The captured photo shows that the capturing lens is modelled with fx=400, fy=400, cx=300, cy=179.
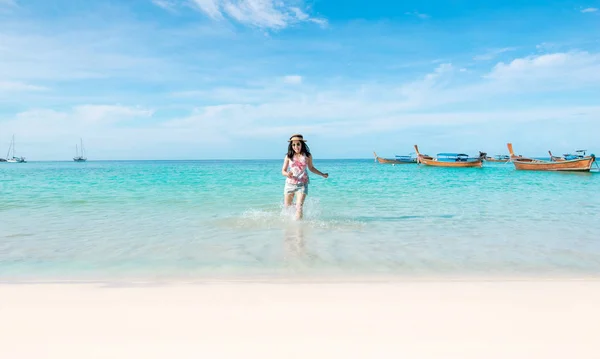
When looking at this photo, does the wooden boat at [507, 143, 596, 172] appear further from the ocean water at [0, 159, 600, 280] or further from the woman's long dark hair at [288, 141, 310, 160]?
the woman's long dark hair at [288, 141, 310, 160]

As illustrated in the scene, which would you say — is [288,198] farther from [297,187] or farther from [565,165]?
[565,165]

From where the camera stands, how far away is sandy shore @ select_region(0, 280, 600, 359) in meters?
2.83

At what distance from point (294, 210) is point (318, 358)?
695 centimetres

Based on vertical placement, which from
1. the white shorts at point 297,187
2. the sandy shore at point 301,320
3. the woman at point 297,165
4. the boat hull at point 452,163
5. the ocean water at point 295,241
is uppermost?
the woman at point 297,165

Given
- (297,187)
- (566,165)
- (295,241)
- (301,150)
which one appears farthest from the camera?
(566,165)

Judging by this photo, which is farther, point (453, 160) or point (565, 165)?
point (453, 160)

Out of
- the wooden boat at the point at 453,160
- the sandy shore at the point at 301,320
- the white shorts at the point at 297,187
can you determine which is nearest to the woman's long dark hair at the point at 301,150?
the white shorts at the point at 297,187

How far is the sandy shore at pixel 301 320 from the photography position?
283 cm

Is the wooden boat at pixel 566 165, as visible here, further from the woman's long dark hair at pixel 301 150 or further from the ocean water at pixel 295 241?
the woman's long dark hair at pixel 301 150

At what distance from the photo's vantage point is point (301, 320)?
336 centimetres

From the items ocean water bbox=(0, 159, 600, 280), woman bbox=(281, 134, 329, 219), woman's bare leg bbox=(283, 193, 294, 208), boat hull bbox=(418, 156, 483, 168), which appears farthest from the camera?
boat hull bbox=(418, 156, 483, 168)

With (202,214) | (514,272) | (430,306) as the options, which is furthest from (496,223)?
(202,214)

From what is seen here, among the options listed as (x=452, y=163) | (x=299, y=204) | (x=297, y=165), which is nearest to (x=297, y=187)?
(x=299, y=204)

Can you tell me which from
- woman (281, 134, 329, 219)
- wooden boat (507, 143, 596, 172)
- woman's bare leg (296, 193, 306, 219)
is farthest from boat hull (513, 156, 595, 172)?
woman (281, 134, 329, 219)
